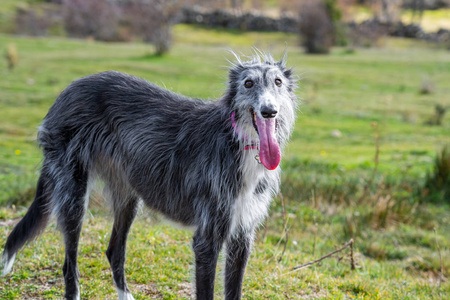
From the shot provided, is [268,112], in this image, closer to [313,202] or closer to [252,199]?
[252,199]

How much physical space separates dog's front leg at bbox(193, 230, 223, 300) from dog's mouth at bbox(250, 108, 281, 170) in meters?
0.94

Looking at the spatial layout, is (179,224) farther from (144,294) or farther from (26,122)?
(26,122)

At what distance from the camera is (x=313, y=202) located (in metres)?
9.59

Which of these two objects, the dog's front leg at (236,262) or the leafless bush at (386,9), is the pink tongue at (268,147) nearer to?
the dog's front leg at (236,262)

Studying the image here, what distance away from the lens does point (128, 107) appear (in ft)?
18.1

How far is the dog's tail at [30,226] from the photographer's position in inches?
226

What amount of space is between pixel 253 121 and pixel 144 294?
104 inches

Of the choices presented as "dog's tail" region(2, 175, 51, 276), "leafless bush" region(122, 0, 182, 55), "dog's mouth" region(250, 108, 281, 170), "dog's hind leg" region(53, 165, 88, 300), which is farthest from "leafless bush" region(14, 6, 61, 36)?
"dog's mouth" region(250, 108, 281, 170)

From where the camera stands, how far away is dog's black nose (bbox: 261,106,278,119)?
14.2ft

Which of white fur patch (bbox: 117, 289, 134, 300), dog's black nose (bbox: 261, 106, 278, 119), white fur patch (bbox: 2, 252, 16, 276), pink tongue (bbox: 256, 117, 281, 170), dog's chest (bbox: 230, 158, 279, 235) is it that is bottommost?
white fur patch (bbox: 117, 289, 134, 300)

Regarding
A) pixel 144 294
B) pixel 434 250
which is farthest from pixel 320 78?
pixel 144 294

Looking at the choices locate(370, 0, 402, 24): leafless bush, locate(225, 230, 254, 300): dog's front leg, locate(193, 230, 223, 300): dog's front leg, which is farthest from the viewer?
locate(370, 0, 402, 24): leafless bush

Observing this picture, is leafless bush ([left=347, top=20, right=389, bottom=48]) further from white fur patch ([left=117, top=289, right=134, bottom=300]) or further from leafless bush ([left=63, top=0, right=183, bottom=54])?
white fur patch ([left=117, top=289, right=134, bottom=300])

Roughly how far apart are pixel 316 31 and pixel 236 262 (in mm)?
30839
